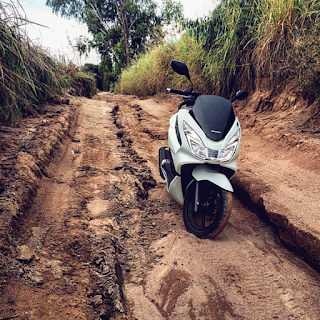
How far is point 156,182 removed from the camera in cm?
348

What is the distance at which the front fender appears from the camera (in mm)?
2164

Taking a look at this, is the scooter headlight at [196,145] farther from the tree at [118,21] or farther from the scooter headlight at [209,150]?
the tree at [118,21]

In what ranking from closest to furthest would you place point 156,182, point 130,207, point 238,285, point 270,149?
point 238,285
point 130,207
point 156,182
point 270,149

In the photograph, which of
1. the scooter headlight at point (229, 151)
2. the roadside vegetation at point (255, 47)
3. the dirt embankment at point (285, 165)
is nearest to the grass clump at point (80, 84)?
the roadside vegetation at point (255, 47)

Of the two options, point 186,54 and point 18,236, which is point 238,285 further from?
point 186,54

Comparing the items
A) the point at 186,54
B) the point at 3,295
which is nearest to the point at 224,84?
the point at 186,54

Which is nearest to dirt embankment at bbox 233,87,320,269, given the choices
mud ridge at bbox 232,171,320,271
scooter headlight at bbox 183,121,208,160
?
mud ridge at bbox 232,171,320,271

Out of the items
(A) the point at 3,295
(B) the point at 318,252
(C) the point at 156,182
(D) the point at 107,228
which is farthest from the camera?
(C) the point at 156,182

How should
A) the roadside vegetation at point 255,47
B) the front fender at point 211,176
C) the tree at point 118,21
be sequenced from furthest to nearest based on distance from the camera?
the tree at point 118,21, the roadside vegetation at point 255,47, the front fender at point 211,176

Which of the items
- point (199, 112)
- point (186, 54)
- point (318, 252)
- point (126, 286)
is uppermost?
point (186, 54)

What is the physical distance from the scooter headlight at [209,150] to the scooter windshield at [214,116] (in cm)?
10

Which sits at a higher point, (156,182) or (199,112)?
(199,112)

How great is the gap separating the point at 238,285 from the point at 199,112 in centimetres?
146

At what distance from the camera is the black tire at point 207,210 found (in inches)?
87.6
